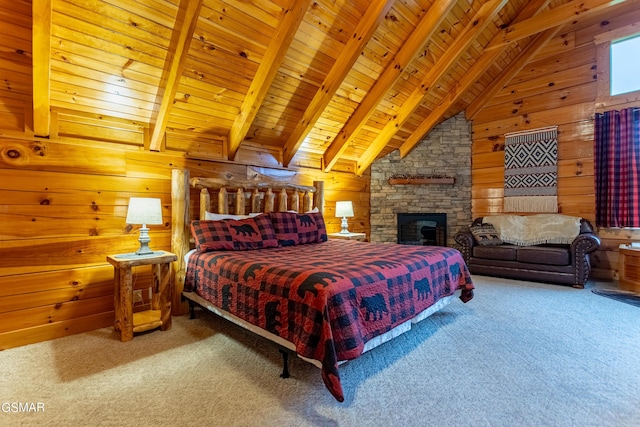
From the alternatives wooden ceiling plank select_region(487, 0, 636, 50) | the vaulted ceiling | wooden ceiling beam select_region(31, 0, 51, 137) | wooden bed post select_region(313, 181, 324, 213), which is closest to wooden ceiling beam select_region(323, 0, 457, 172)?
the vaulted ceiling

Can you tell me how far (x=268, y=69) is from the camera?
2854 millimetres

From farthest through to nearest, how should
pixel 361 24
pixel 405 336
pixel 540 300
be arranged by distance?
pixel 540 300 → pixel 361 24 → pixel 405 336

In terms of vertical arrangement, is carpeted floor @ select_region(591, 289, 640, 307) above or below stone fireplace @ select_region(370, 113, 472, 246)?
below

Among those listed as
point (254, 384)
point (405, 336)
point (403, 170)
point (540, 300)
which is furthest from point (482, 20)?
point (254, 384)

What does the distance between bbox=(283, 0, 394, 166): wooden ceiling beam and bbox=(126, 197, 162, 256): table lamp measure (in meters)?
1.90

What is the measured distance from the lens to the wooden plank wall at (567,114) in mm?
4434

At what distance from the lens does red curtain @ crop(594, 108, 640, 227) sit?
413 centimetres

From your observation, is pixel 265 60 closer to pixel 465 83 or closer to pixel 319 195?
pixel 319 195

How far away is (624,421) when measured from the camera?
4.84ft

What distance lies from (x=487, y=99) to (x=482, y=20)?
2268mm

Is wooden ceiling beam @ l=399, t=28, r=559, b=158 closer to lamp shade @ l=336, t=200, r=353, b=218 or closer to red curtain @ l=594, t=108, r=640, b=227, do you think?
red curtain @ l=594, t=108, r=640, b=227

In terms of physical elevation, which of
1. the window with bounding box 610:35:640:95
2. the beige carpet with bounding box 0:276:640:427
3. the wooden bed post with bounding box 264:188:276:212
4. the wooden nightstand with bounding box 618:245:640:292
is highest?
the window with bounding box 610:35:640:95

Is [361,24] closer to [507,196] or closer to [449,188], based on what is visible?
[449,188]

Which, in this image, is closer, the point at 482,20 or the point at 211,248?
the point at 211,248
